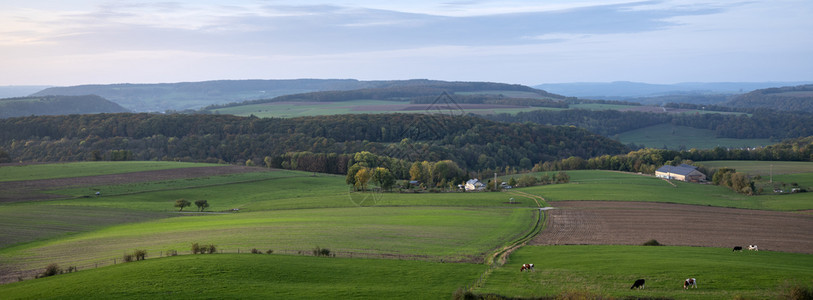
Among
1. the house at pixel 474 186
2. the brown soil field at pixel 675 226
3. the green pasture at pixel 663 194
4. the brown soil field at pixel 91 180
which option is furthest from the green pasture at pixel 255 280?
the house at pixel 474 186

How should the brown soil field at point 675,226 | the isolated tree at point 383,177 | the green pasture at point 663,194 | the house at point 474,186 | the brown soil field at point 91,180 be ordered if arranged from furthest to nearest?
the house at point 474,186
the isolated tree at point 383,177
the brown soil field at point 91,180
the green pasture at point 663,194
the brown soil field at point 675,226

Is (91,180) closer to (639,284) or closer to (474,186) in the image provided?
(474,186)

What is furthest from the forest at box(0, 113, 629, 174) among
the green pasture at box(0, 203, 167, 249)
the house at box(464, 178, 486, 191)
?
the green pasture at box(0, 203, 167, 249)

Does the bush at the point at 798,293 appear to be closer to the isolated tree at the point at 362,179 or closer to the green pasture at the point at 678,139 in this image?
the isolated tree at the point at 362,179

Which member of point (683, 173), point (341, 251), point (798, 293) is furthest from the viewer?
point (683, 173)

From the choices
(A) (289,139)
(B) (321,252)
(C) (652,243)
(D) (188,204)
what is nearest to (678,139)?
(A) (289,139)

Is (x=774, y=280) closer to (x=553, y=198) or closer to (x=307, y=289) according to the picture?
(x=307, y=289)
